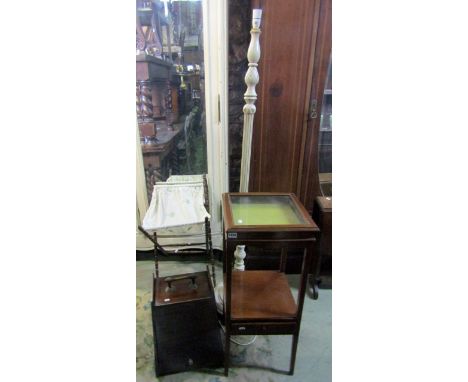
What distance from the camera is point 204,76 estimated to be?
1.66m

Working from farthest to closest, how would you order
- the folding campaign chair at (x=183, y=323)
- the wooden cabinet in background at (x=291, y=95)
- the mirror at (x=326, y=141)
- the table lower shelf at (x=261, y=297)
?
the mirror at (x=326, y=141) → the wooden cabinet in background at (x=291, y=95) → the folding campaign chair at (x=183, y=323) → the table lower shelf at (x=261, y=297)

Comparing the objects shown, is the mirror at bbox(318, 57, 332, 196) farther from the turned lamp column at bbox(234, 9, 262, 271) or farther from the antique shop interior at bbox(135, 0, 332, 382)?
the turned lamp column at bbox(234, 9, 262, 271)

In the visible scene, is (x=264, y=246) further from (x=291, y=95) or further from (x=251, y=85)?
(x=291, y=95)

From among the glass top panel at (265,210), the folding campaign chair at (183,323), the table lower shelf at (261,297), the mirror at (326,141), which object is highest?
the mirror at (326,141)

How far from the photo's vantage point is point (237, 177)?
1.84 meters

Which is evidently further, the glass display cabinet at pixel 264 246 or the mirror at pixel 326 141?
the mirror at pixel 326 141

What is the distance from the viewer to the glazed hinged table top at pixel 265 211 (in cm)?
110

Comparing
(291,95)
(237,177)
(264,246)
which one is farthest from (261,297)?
(291,95)

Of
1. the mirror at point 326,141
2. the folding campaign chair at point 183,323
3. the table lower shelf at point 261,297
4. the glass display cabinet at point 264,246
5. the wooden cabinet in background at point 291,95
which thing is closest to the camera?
the glass display cabinet at point 264,246

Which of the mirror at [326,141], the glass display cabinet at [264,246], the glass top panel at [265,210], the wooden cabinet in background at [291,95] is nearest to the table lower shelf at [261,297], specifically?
the glass display cabinet at [264,246]

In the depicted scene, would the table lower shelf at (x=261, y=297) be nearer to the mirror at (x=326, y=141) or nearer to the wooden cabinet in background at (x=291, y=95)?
the wooden cabinet in background at (x=291, y=95)

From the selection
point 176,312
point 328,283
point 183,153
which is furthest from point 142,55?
point 328,283

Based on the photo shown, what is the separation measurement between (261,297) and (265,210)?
0.41 m
